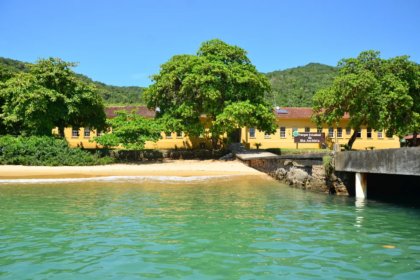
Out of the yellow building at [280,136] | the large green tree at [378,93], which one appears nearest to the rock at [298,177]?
the large green tree at [378,93]

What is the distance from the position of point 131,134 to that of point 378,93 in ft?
72.8

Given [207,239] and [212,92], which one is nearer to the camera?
[207,239]

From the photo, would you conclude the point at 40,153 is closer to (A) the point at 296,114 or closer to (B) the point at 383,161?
(B) the point at 383,161

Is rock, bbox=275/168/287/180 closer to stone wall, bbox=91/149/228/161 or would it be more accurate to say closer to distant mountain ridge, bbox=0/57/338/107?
stone wall, bbox=91/149/228/161

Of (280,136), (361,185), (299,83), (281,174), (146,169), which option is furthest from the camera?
(299,83)

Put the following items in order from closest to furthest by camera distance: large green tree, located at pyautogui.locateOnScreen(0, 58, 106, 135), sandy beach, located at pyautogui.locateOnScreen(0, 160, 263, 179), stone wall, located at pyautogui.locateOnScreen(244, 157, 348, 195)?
stone wall, located at pyautogui.locateOnScreen(244, 157, 348, 195), sandy beach, located at pyautogui.locateOnScreen(0, 160, 263, 179), large green tree, located at pyautogui.locateOnScreen(0, 58, 106, 135)

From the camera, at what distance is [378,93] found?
31.6m

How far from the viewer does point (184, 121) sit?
31703mm

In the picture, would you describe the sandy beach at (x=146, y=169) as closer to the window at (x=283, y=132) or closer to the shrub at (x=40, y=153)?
the shrub at (x=40, y=153)

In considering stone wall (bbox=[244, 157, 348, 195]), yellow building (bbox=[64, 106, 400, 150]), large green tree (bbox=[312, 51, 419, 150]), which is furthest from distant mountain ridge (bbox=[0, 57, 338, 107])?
stone wall (bbox=[244, 157, 348, 195])

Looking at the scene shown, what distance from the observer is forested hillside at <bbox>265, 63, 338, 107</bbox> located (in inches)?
2943

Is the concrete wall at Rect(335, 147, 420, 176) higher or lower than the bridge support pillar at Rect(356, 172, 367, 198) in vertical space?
higher

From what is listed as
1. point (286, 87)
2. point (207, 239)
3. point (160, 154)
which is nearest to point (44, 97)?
point (160, 154)

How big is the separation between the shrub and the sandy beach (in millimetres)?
1209
